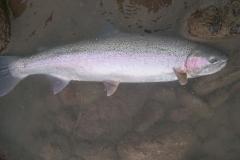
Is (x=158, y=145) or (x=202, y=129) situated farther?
(x=202, y=129)

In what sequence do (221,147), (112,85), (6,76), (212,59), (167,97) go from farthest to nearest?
(221,147), (167,97), (6,76), (112,85), (212,59)

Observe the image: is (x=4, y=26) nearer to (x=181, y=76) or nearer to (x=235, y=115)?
(x=181, y=76)

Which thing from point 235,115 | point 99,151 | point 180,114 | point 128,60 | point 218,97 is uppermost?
point 128,60

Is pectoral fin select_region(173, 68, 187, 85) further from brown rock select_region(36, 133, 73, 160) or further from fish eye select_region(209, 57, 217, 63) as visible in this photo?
brown rock select_region(36, 133, 73, 160)

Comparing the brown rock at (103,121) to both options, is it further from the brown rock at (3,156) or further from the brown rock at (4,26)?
the brown rock at (4,26)

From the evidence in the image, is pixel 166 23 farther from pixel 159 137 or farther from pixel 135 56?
pixel 159 137

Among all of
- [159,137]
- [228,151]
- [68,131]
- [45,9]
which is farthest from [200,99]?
[45,9]

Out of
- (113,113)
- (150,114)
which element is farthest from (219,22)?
(113,113)
